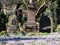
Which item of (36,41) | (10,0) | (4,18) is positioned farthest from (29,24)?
(36,41)

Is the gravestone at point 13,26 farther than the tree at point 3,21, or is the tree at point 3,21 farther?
the tree at point 3,21

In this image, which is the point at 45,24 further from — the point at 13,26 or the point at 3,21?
the point at 13,26

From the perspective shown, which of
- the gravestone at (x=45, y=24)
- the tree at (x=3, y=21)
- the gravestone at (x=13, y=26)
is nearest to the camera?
the gravestone at (x=13, y=26)

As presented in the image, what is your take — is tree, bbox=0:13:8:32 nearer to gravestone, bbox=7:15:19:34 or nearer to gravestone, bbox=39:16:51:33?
gravestone, bbox=7:15:19:34

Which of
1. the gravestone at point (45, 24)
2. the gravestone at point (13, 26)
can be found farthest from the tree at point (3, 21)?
the gravestone at point (45, 24)

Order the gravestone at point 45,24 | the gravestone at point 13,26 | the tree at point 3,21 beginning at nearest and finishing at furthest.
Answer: the gravestone at point 13,26
the tree at point 3,21
the gravestone at point 45,24

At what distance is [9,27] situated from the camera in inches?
670

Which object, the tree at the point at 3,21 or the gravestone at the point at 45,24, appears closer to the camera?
the tree at the point at 3,21

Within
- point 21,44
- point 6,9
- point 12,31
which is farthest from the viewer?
point 6,9

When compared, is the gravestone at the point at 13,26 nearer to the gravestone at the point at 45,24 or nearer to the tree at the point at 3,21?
the tree at the point at 3,21

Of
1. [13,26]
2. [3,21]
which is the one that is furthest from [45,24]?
[13,26]

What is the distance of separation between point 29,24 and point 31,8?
138cm

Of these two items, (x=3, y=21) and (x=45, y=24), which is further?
(x=45, y=24)

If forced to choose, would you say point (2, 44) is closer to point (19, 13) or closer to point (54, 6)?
point (19, 13)
